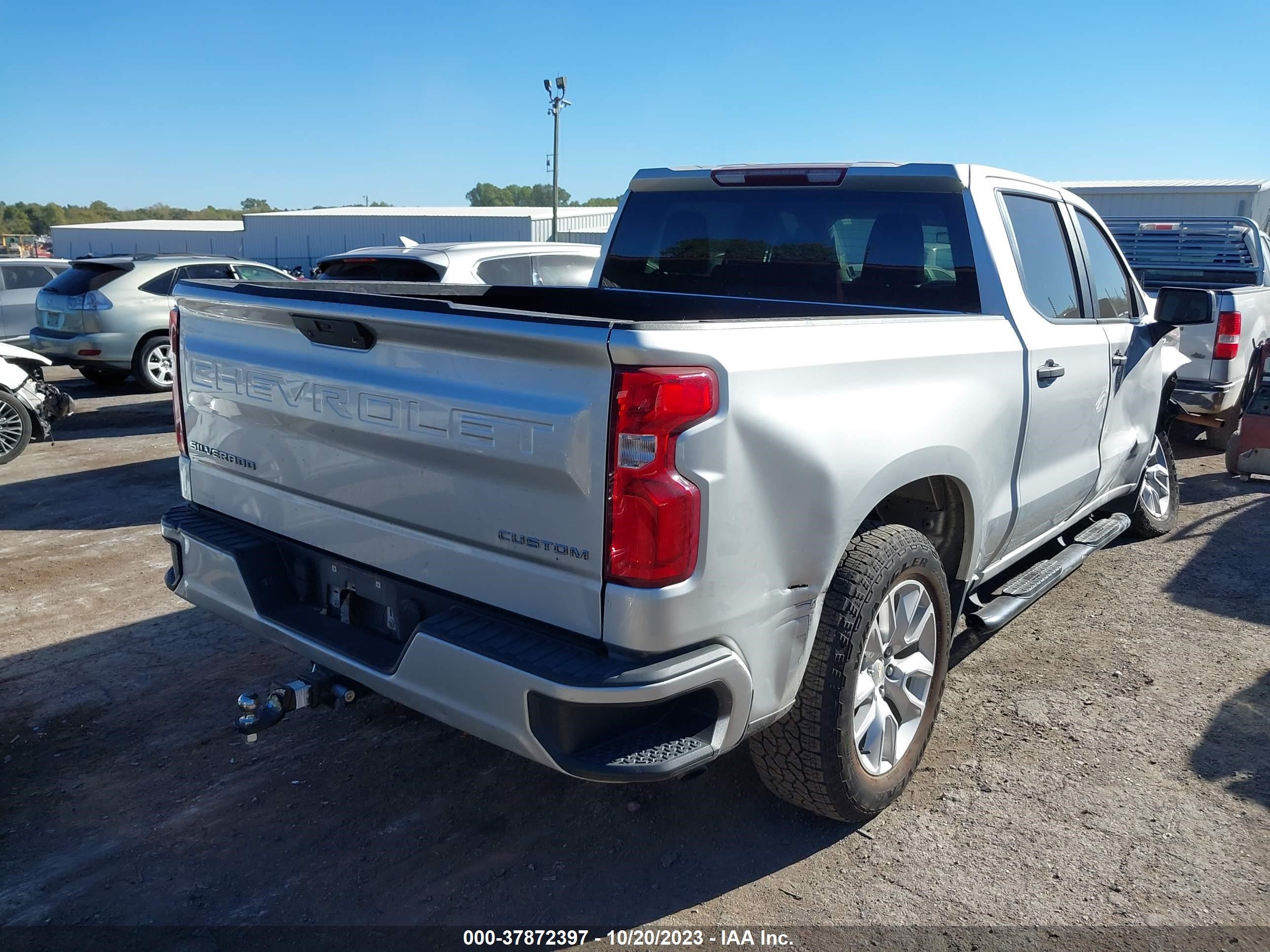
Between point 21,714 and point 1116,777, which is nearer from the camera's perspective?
point 1116,777

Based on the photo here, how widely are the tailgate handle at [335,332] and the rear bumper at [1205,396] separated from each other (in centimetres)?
735

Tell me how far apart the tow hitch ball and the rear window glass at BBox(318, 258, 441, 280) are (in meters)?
5.61

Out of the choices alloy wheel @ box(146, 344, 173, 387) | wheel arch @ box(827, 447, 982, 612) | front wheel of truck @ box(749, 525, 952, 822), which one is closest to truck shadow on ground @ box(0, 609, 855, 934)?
front wheel of truck @ box(749, 525, 952, 822)

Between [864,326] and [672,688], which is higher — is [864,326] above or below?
above

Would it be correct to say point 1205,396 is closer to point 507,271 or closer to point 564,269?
point 564,269

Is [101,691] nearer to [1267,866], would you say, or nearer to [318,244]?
[1267,866]

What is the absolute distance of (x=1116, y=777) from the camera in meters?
3.48

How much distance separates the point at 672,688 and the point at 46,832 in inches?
87.4

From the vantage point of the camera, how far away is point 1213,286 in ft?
29.4

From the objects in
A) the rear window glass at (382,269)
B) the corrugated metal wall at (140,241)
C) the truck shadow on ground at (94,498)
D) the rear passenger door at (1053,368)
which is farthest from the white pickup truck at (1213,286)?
the corrugated metal wall at (140,241)

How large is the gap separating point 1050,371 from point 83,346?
11.3 m

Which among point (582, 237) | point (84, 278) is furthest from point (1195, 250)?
A: point (582, 237)

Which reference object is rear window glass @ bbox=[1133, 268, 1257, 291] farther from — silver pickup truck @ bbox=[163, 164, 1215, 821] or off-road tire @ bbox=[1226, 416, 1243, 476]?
silver pickup truck @ bbox=[163, 164, 1215, 821]

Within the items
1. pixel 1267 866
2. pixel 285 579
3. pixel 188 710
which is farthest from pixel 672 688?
pixel 188 710
